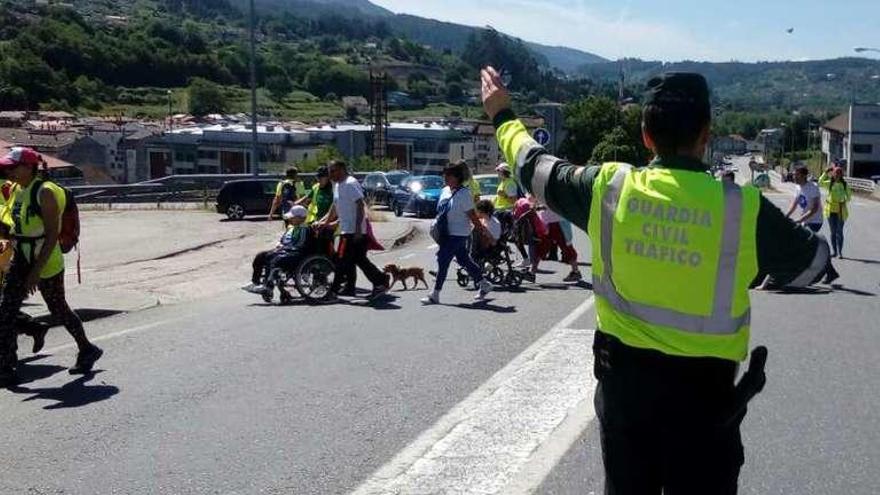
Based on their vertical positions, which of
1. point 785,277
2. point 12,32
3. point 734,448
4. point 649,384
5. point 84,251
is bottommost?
point 84,251

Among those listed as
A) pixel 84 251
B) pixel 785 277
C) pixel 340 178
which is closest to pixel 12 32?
pixel 84 251

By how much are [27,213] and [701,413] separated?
6625mm

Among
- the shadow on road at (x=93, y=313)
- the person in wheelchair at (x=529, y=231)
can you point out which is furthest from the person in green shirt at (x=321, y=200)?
the person in wheelchair at (x=529, y=231)

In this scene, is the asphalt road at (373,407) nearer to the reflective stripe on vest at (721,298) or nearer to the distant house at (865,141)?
the reflective stripe on vest at (721,298)

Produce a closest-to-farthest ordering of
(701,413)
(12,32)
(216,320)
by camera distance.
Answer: (701,413)
(216,320)
(12,32)

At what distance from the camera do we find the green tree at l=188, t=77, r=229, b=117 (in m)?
145

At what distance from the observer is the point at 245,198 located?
34250 mm

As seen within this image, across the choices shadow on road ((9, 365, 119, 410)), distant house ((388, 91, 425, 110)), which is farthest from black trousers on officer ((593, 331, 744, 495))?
distant house ((388, 91, 425, 110))

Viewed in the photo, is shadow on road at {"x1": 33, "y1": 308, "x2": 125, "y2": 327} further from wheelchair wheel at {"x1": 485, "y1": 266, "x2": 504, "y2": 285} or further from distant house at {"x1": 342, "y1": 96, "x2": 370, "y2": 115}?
distant house at {"x1": 342, "y1": 96, "x2": 370, "y2": 115}

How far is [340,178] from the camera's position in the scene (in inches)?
527

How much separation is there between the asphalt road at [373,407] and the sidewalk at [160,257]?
180 centimetres

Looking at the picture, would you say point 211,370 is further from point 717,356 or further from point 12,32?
point 12,32

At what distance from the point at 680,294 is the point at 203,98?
485 feet

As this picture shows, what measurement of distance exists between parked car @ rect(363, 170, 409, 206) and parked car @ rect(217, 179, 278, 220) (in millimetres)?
4443
